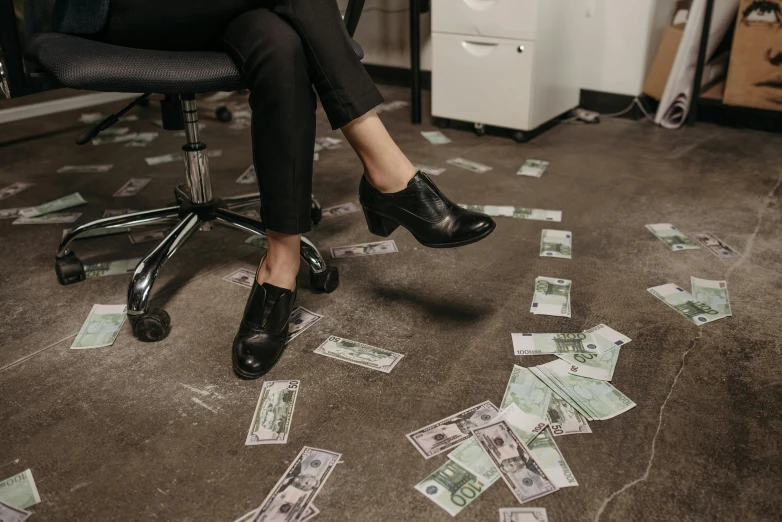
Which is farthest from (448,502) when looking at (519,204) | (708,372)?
(519,204)

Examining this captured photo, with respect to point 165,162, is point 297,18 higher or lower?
higher

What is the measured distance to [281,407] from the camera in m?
1.05

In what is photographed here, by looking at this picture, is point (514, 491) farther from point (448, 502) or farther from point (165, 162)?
point (165, 162)

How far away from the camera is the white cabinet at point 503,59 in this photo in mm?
2221

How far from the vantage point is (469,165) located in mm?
2170

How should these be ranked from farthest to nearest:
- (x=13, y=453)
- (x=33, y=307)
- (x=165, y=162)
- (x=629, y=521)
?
(x=165, y=162) < (x=33, y=307) < (x=13, y=453) < (x=629, y=521)

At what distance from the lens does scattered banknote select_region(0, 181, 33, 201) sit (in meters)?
1.98

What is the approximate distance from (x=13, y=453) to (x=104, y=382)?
0.18 metres

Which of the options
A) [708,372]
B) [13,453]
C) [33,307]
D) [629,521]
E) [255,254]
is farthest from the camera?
[255,254]

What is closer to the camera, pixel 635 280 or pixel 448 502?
pixel 448 502

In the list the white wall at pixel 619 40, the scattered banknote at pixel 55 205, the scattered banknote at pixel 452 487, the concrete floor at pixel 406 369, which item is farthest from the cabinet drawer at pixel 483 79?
the scattered banknote at pixel 452 487

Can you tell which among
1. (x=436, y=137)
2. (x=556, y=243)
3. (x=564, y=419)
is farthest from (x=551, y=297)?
(x=436, y=137)

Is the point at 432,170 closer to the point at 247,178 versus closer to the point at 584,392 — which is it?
the point at 247,178

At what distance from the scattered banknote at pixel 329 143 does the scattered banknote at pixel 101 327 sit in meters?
1.18
